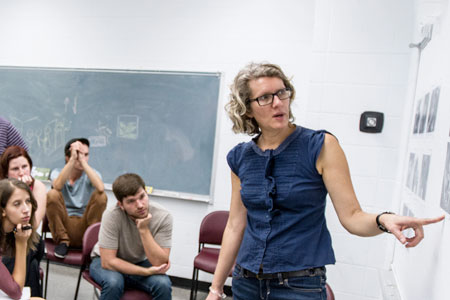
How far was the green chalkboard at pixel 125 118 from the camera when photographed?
321cm

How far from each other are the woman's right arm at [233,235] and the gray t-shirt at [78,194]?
6.75 ft

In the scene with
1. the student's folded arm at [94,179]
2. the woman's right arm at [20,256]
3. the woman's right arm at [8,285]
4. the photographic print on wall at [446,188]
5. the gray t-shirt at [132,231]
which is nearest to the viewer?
the photographic print on wall at [446,188]

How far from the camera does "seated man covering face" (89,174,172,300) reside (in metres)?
2.11

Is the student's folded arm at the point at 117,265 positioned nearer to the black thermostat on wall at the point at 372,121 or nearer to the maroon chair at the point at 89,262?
the maroon chair at the point at 89,262

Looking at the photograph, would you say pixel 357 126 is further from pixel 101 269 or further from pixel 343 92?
pixel 101 269

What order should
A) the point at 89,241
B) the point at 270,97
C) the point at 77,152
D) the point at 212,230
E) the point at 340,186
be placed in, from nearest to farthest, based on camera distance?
the point at 340,186, the point at 270,97, the point at 89,241, the point at 212,230, the point at 77,152

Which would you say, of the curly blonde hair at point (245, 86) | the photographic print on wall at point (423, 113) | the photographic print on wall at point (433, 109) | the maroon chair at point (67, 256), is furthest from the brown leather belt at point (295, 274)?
the maroon chair at point (67, 256)

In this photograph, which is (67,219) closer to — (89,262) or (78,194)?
(78,194)

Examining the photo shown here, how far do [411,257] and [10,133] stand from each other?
271 centimetres

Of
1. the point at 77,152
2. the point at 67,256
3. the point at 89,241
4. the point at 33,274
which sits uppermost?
the point at 77,152

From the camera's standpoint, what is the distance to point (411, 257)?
139 centimetres

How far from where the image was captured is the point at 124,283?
218 centimetres

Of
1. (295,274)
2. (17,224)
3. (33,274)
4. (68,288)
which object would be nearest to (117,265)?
(33,274)

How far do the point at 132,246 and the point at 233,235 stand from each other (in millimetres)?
1152
